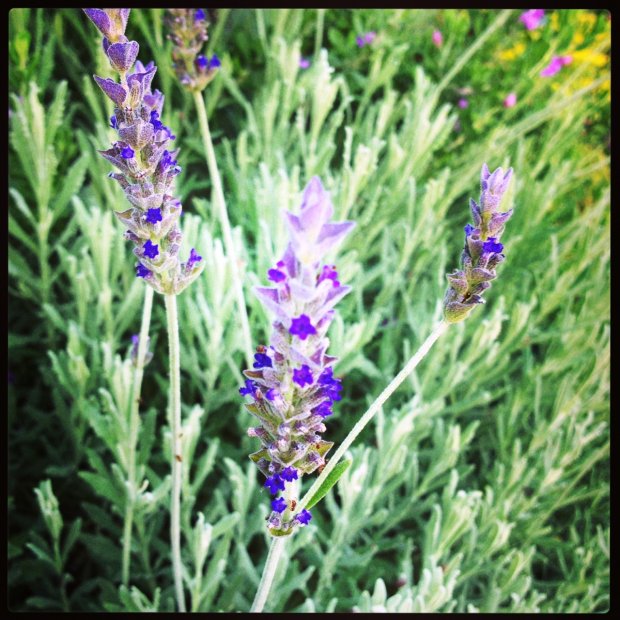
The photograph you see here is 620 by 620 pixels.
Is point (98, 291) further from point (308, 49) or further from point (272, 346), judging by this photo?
point (308, 49)

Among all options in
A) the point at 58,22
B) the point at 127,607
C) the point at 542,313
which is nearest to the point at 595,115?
the point at 542,313

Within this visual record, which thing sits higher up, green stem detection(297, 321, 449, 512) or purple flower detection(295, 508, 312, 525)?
green stem detection(297, 321, 449, 512)

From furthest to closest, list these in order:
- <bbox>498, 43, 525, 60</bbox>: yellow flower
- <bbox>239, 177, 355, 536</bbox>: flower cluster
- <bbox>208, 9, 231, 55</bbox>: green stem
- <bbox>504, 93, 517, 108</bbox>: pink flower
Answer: <bbox>498, 43, 525, 60</bbox>: yellow flower, <bbox>504, 93, 517, 108</bbox>: pink flower, <bbox>208, 9, 231, 55</bbox>: green stem, <bbox>239, 177, 355, 536</bbox>: flower cluster

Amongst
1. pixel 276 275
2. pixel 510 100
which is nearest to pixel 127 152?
pixel 276 275

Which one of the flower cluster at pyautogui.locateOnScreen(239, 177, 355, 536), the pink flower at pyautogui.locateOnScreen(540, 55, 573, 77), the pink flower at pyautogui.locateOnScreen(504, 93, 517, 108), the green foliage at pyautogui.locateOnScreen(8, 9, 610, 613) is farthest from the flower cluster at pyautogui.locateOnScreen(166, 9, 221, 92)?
the pink flower at pyautogui.locateOnScreen(540, 55, 573, 77)

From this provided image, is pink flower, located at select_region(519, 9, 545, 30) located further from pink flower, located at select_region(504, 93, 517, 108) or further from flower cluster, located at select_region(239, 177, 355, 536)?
flower cluster, located at select_region(239, 177, 355, 536)

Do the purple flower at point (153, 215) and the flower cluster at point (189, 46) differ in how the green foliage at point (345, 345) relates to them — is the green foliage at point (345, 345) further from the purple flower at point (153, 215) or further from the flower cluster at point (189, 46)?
the purple flower at point (153, 215)

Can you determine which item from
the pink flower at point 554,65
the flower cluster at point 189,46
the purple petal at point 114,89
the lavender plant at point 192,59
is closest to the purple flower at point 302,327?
the purple petal at point 114,89
